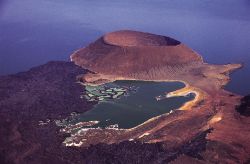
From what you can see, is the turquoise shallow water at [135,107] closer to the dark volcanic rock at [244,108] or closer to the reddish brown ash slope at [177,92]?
the reddish brown ash slope at [177,92]

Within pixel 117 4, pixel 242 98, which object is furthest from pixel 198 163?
pixel 117 4

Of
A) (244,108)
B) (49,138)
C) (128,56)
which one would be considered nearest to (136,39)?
(128,56)

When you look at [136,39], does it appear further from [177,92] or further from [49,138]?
[49,138]

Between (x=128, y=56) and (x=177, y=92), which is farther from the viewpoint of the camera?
(x=128, y=56)

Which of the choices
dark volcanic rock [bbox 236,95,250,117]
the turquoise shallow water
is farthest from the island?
the turquoise shallow water

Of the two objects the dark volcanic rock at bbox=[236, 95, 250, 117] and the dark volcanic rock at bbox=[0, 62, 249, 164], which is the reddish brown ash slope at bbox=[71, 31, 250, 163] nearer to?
the dark volcanic rock at bbox=[236, 95, 250, 117]

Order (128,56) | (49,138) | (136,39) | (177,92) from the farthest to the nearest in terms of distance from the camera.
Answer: (136,39) < (128,56) < (177,92) < (49,138)

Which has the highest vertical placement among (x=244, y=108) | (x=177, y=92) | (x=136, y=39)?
(x=136, y=39)
